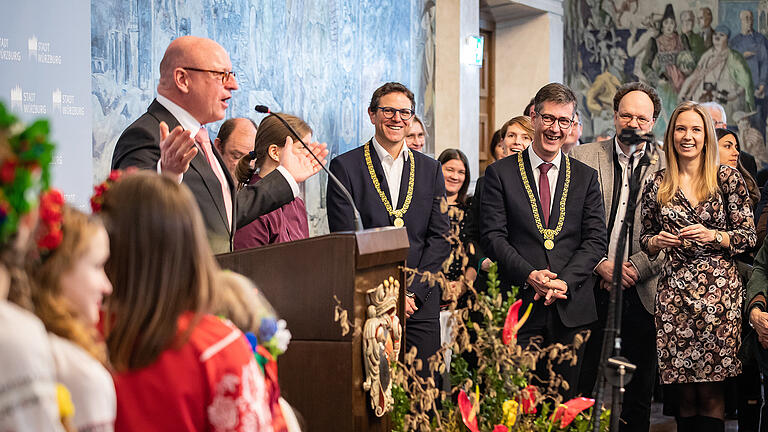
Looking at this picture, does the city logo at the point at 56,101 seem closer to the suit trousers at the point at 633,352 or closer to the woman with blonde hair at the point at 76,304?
the suit trousers at the point at 633,352

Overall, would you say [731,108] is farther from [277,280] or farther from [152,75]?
[277,280]

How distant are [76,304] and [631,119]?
153 inches

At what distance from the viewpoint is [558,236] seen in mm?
4266

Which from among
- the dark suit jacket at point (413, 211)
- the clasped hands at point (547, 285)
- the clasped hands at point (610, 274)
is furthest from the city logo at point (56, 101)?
the clasped hands at point (610, 274)

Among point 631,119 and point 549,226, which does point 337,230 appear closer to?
point 549,226

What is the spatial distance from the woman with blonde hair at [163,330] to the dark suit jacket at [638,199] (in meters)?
3.15

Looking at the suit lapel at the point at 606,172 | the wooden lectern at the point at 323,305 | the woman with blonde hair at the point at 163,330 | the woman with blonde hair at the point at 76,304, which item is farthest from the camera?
the suit lapel at the point at 606,172

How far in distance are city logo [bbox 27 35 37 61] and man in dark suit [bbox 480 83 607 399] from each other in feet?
7.43

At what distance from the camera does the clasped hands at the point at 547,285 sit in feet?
13.4

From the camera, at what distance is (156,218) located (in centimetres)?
167

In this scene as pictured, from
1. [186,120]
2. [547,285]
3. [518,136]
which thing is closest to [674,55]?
[518,136]

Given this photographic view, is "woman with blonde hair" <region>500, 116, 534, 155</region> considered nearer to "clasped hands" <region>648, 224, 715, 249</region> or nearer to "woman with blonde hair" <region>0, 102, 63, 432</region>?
"clasped hands" <region>648, 224, 715, 249</region>

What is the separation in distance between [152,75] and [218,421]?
486cm

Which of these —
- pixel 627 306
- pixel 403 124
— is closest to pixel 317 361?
pixel 403 124
